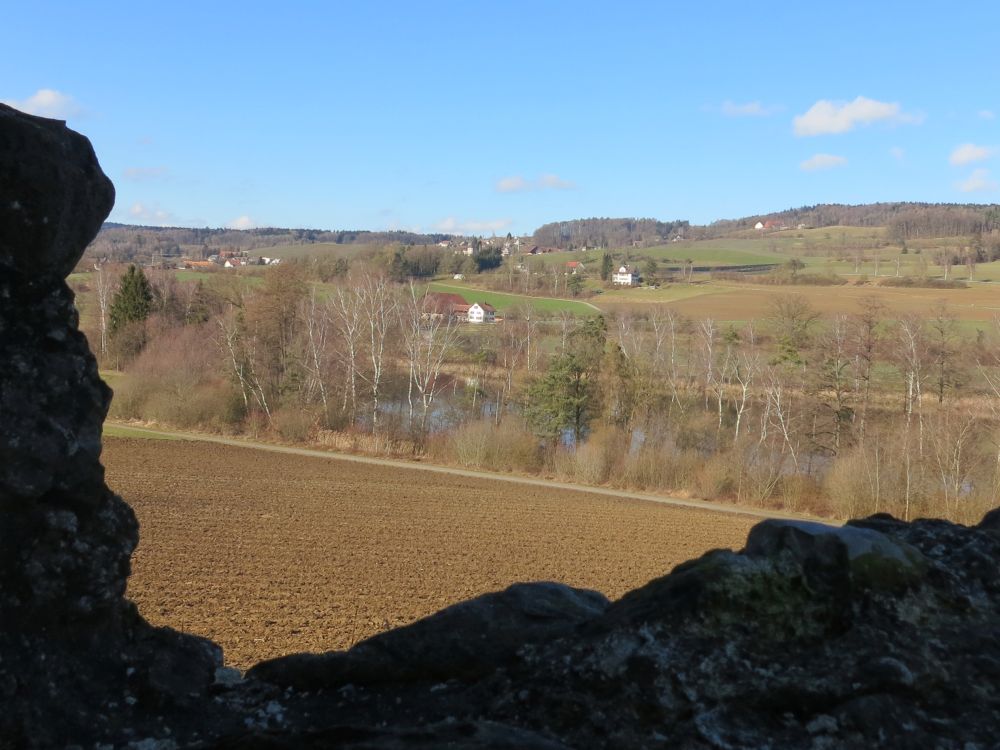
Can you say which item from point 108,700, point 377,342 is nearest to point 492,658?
point 108,700

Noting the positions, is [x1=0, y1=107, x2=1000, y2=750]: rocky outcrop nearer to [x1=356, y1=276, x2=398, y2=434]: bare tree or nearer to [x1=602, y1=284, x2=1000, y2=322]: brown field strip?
[x1=356, y1=276, x2=398, y2=434]: bare tree

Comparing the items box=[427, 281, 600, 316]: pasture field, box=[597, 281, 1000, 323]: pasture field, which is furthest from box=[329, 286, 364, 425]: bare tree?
box=[427, 281, 600, 316]: pasture field

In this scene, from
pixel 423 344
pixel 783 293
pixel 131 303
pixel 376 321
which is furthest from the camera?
pixel 783 293

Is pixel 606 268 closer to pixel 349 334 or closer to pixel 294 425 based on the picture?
pixel 349 334

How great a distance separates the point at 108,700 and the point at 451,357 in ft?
184

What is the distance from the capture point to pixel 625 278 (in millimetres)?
103688

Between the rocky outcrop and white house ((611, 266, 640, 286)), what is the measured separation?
327ft

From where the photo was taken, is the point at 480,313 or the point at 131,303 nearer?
the point at 131,303

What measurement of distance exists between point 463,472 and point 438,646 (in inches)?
1557

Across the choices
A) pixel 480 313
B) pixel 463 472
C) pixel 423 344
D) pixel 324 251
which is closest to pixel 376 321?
pixel 423 344

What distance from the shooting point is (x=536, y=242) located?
179 m

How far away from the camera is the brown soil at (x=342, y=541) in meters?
18.0

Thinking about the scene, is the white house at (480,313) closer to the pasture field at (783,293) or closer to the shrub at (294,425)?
the pasture field at (783,293)

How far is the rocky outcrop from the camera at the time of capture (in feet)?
10.9
